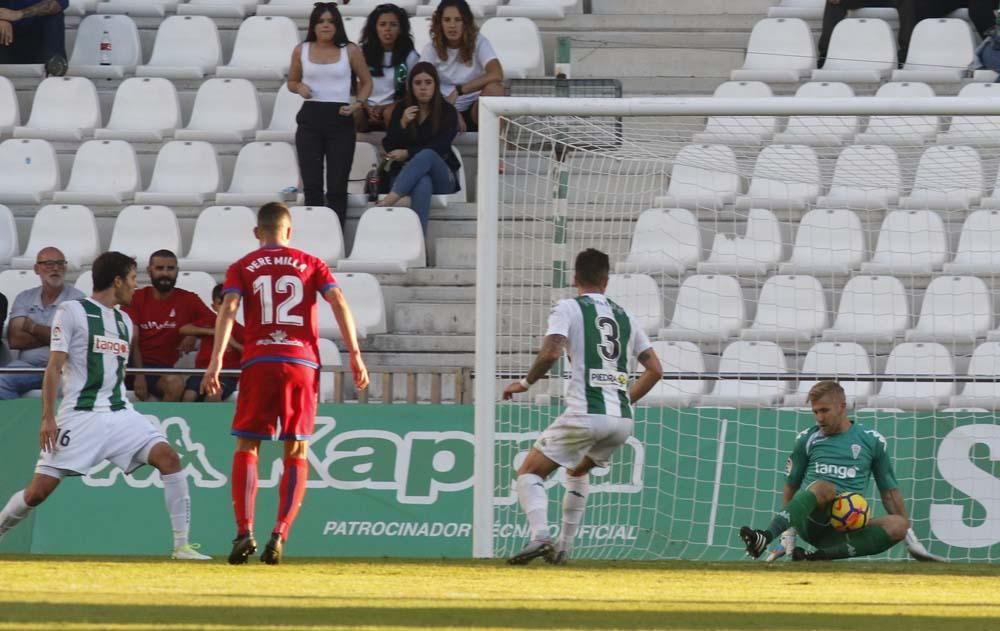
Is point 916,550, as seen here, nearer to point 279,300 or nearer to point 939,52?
point 279,300

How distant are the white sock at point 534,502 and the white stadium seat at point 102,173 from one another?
616 centimetres

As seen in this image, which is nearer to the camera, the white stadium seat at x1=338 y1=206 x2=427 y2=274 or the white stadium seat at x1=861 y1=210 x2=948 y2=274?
the white stadium seat at x1=861 y1=210 x2=948 y2=274

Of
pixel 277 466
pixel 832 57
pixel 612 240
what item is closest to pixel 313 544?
pixel 277 466

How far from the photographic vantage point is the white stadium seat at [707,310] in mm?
11578

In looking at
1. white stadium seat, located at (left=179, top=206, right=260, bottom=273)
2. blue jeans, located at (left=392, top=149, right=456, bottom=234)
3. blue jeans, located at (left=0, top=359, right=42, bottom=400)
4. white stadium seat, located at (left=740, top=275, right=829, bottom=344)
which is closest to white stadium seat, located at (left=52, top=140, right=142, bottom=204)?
white stadium seat, located at (left=179, top=206, right=260, bottom=273)

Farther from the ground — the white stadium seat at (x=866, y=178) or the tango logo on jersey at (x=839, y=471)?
the white stadium seat at (x=866, y=178)

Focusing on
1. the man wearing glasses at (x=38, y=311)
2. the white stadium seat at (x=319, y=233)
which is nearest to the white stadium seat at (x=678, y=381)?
the white stadium seat at (x=319, y=233)

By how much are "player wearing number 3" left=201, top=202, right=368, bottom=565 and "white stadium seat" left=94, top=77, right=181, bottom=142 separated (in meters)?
6.22

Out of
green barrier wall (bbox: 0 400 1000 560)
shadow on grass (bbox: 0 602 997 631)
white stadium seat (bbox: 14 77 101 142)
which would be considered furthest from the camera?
white stadium seat (bbox: 14 77 101 142)

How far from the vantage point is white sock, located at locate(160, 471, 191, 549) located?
8.68 m

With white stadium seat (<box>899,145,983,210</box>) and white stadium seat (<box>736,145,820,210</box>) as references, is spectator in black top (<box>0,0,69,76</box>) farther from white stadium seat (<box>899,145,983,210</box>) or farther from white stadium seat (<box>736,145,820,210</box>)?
white stadium seat (<box>899,145,983,210</box>)

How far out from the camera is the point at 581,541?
10625 mm

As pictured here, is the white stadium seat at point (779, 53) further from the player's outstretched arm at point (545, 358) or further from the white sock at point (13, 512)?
the white sock at point (13, 512)

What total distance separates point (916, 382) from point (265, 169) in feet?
18.0
